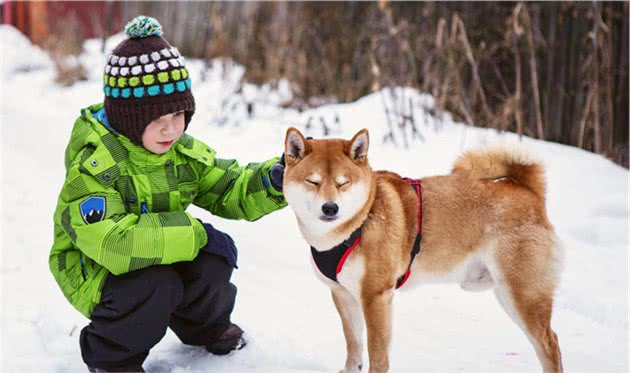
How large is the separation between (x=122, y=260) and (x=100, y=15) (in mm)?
9789

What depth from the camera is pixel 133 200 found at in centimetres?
254

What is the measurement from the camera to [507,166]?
2760 mm

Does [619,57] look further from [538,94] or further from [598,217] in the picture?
[598,217]

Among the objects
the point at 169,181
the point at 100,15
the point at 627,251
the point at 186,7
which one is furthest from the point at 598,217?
the point at 100,15

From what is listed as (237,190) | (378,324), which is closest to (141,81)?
(237,190)

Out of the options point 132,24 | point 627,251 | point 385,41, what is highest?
point 132,24

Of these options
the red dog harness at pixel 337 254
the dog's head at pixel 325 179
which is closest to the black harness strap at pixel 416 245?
the red dog harness at pixel 337 254

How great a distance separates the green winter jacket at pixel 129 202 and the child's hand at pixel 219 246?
0.06 metres

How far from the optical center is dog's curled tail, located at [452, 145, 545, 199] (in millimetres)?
2727

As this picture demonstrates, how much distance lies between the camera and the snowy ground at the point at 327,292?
2809 mm

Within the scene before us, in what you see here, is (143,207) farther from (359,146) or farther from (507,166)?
(507,166)

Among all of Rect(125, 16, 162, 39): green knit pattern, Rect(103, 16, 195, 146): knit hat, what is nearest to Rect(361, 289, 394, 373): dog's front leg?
Rect(103, 16, 195, 146): knit hat

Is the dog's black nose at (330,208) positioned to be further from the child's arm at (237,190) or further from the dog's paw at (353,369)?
the dog's paw at (353,369)

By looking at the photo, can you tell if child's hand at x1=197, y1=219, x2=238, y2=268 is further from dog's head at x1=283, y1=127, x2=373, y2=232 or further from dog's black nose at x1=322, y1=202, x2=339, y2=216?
dog's black nose at x1=322, y1=202, x2=339, y2=216
